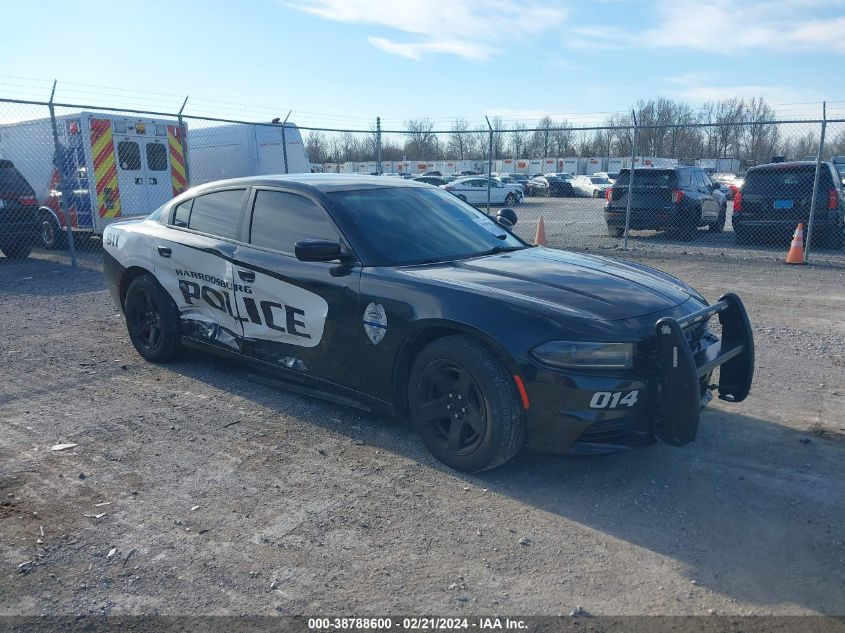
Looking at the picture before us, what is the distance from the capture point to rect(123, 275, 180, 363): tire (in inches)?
221

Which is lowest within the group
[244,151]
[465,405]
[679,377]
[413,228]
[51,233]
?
[465,405]

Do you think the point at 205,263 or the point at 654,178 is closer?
the point at 205,263

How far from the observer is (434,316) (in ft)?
12.6

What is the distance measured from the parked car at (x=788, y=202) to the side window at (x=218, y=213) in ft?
36.8

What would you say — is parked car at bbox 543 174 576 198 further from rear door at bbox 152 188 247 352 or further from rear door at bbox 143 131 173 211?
rear door at bbox 152 188 247 352

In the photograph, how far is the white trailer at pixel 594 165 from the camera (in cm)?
5753

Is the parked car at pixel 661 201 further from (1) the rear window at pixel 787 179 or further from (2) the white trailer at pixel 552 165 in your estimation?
(2) the white trailer at pixel 552 165

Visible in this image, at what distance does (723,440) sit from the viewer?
171 inches

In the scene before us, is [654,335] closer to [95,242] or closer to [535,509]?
[535,509]

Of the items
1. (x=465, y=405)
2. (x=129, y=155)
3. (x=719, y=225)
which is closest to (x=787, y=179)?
(x=719, y=225)

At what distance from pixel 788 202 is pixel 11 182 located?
1372 centimetres

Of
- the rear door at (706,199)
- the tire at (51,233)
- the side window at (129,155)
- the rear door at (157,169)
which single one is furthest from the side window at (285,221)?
the rear door at (706,199)

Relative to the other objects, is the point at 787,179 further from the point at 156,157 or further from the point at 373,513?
the point at 373,513

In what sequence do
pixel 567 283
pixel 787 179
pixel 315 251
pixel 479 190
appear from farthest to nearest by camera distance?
pixel 479 190 → pixel 787 179 → pixel 315 251 → pixel 567 283
